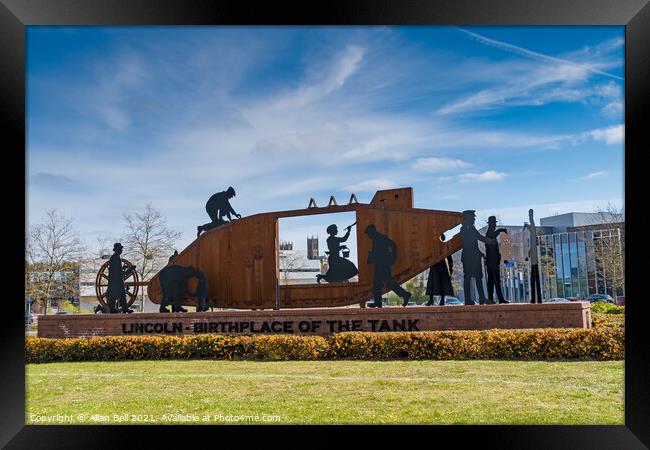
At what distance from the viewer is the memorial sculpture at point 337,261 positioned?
15609mm

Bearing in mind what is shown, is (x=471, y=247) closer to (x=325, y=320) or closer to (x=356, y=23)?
(x=325, y=320)

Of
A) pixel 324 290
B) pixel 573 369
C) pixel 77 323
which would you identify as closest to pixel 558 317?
pixel 573 369

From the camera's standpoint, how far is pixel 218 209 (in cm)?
1700

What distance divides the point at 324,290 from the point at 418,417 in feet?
26.4

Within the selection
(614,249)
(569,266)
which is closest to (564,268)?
(569,266)

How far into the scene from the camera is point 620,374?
10.5m

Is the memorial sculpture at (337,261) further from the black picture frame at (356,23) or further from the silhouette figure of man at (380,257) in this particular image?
the black picture frame at (356,23)

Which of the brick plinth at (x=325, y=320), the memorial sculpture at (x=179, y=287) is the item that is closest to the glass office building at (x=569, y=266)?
the brick plinth at (x=325, y=320)

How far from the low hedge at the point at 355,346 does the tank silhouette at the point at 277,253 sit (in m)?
2.18

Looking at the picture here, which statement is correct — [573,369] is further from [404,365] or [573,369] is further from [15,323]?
[15,323]

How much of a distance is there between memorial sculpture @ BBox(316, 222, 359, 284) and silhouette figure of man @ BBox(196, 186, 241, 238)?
3153 millimetres

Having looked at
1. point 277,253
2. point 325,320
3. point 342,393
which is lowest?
point 342,393

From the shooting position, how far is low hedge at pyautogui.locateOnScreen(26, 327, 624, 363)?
1233 cm

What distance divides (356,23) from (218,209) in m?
11.4
